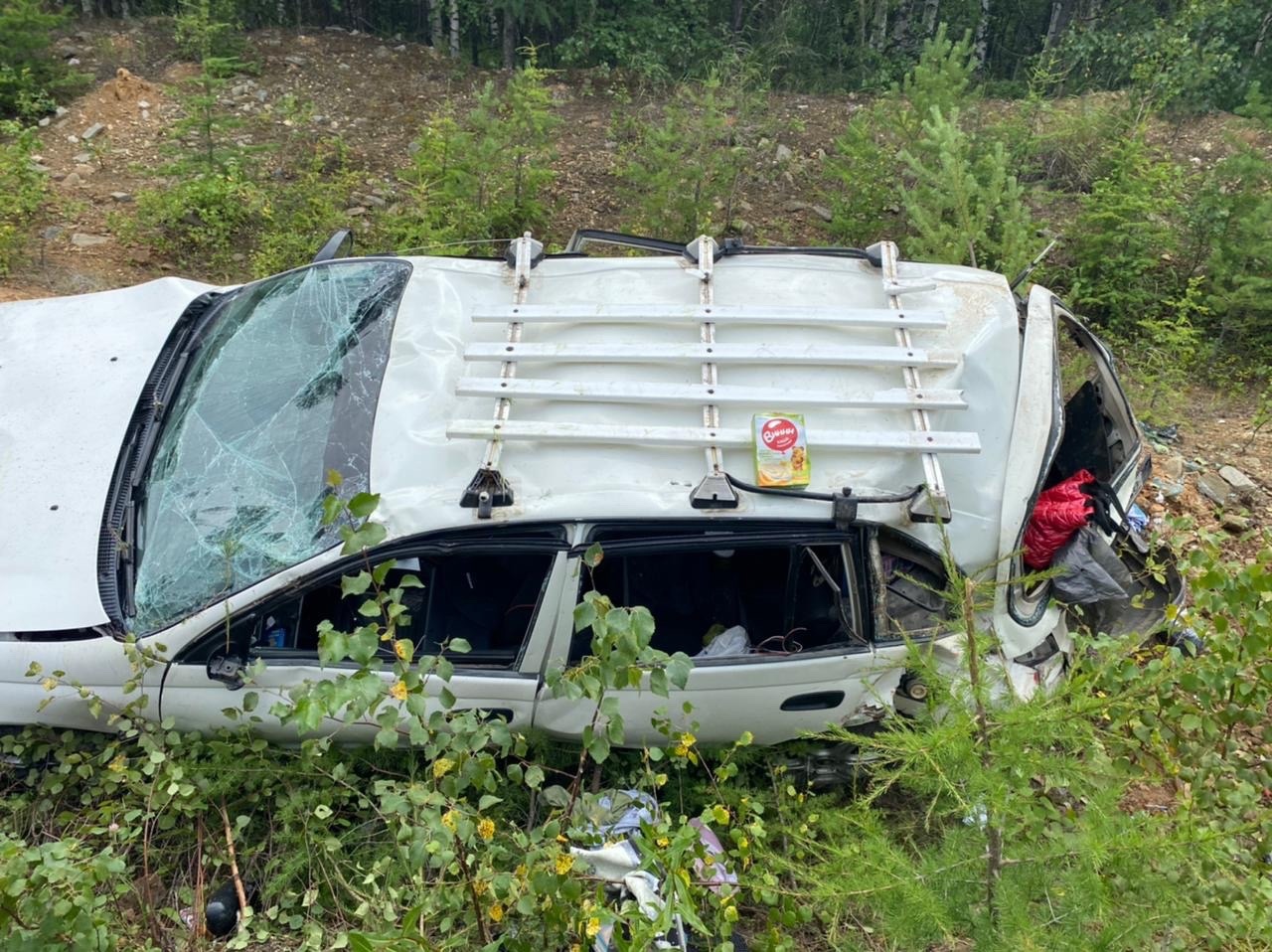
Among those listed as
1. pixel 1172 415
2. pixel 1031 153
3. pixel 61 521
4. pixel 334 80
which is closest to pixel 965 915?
pixel 61 521

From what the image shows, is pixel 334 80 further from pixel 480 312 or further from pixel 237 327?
pixel 480 312

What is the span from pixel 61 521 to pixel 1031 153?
7140mm

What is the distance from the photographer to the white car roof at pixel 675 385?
2656 millimetres

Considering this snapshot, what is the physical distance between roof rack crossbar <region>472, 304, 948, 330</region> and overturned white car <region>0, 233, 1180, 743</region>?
11 millimetres

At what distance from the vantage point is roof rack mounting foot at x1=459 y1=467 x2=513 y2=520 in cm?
255

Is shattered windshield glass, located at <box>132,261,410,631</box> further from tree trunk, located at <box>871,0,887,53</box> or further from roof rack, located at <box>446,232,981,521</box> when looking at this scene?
tree trunk, located at <box>871,0,887,53</box>

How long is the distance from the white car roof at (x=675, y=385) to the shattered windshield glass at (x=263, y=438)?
14 cm

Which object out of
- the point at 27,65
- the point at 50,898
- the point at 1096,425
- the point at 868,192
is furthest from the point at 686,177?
the point at 27,65

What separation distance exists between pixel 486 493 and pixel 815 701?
1.33 meters

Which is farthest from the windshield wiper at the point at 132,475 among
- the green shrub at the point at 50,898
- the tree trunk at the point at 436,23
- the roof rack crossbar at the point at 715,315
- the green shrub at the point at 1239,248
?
the tree trunk at the point at 436,23

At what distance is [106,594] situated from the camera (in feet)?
8.79

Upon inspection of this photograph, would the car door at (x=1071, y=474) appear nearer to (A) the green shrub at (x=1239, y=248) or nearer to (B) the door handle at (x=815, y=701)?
(B) the door handle at (x=815, y=701)

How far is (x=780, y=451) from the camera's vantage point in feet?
8.72

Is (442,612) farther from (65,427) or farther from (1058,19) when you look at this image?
(1058,19)
